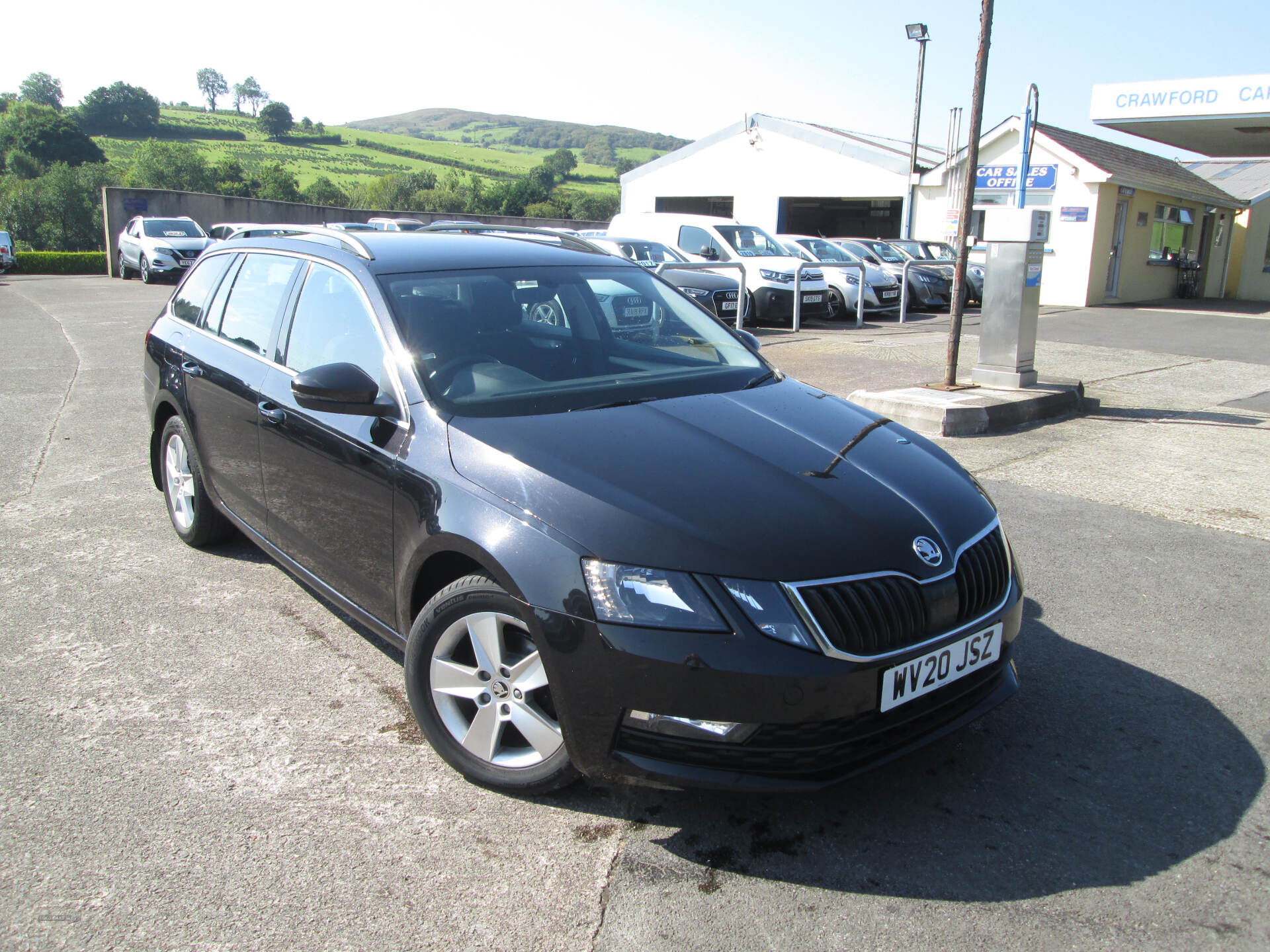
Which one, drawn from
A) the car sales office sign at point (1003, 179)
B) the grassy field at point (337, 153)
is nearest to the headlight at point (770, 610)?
the car sales office sign at point (1003, 179)

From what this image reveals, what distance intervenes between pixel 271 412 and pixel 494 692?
1.67m

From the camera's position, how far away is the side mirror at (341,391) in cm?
311

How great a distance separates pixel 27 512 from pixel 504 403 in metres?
3.92

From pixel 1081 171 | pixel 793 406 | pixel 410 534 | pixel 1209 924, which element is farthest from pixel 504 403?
pixel 1081 171

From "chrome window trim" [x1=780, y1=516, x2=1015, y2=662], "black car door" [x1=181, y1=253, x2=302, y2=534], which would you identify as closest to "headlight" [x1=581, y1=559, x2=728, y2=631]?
"chrome window trim" [x1=780, y1=516, x2=1015, y2=662]

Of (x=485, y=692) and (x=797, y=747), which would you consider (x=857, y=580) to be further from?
(x=485, y=692)

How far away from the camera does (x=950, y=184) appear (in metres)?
27.9

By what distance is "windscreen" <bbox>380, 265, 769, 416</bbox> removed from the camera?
325 centimetres

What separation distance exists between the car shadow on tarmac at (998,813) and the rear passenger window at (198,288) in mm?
3304

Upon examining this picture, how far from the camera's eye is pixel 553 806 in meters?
2.79

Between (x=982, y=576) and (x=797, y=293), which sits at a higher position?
(x=797, y=293)

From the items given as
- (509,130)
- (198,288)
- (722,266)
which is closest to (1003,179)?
(722,266)

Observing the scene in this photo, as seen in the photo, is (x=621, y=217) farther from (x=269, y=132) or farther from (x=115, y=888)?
(x=269, y=132)

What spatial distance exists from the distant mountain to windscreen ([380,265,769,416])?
130 meters
